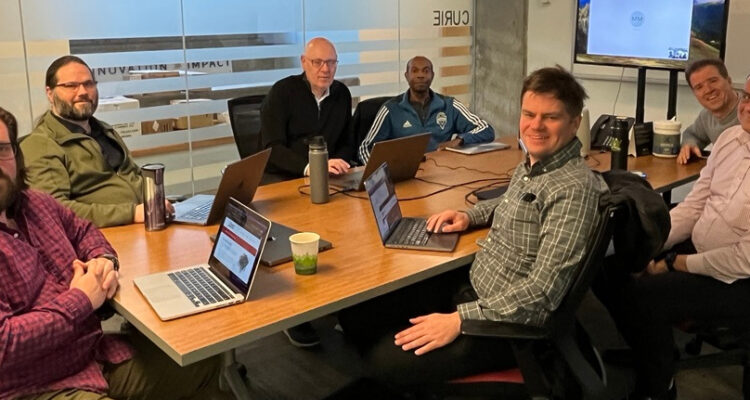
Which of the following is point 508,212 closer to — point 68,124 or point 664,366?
point 664,366

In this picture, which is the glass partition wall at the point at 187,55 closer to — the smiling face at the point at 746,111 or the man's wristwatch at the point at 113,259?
the man's wristwatch at the point at 113,259

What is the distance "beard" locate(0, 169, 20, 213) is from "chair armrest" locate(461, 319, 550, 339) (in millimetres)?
1137

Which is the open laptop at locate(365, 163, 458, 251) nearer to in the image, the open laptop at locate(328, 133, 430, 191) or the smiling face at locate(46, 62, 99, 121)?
the open laptop at locate(328, 133, 430, 191)

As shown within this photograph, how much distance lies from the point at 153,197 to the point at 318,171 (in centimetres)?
59

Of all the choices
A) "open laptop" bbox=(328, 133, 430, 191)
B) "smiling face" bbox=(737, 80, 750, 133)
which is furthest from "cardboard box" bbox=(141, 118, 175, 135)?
"smiling face" bbox=(737, 80, 750, 133)

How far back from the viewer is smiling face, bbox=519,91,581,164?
1.94 meters

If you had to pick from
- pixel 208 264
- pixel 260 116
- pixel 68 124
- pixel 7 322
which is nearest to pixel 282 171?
pixel 260 116

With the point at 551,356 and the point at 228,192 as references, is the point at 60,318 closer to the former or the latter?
the point at 228,192

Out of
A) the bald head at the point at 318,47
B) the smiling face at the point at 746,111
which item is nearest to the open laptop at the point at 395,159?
the bald head at the point at 318,47

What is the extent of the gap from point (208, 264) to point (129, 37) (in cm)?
262

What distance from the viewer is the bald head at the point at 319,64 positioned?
11.3 ft

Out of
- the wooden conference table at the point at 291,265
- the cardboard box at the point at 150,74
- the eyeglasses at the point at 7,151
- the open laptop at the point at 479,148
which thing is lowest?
the wooden conference table at the point at 291,265

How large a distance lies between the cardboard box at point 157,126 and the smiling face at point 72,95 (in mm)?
1648

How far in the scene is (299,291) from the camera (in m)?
1.77
